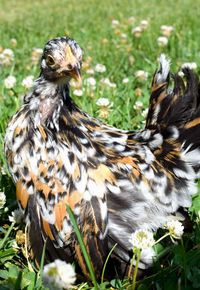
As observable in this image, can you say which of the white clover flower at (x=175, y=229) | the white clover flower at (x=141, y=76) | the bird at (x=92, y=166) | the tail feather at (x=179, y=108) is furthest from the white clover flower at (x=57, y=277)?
the white clover flower at (x=141, y=76)

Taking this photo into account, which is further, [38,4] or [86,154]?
[38,4]

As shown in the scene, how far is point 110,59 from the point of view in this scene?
5.95 meters

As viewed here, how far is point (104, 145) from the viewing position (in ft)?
8.88

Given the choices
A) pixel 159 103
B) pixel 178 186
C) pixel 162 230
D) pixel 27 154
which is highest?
pixel 159 103

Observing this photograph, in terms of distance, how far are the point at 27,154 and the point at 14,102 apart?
178cm

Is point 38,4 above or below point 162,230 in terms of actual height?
A: above

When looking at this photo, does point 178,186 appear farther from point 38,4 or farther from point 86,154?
point 38,4

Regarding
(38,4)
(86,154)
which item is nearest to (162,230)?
(86,154)

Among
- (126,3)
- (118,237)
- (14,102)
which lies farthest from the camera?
(126,3)

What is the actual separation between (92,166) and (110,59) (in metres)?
3.56

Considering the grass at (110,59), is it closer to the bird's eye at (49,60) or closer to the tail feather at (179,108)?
the tail feather at (179,108)

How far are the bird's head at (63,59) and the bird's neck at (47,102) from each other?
0.07m

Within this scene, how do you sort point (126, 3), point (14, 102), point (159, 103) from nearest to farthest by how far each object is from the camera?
point (159, 103) → point (14, 102) → point (126, 3)

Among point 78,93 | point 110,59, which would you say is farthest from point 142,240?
point 110,59
